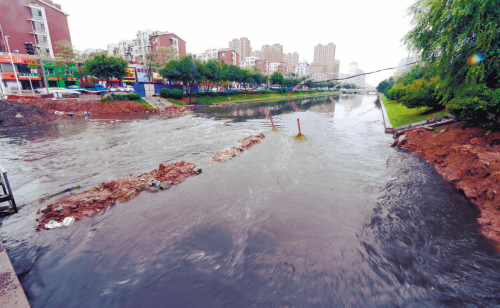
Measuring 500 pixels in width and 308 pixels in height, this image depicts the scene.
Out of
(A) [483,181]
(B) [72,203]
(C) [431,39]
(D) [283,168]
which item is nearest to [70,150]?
(B) [72,203]

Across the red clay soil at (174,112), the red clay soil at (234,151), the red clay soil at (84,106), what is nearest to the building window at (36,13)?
the red clay soil at (84,106)

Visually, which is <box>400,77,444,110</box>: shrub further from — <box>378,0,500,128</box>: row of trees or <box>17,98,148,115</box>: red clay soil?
<box>17,98,148,115</box>: red clay soil

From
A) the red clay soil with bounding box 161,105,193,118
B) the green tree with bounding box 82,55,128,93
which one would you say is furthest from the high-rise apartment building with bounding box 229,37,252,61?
the green tree with bounding box 82,55,128,93

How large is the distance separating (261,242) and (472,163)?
36.1 ft

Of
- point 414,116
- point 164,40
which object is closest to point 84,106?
point 414,116

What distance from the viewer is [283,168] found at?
12.7 meters

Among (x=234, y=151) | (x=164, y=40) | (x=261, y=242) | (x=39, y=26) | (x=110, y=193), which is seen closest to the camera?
(x=261, y=242)

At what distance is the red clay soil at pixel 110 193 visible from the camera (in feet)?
25.2

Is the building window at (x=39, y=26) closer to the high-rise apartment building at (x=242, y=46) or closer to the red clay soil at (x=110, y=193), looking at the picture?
the red clay soil at (x=110, y=193)

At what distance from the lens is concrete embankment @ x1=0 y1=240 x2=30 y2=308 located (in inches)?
150

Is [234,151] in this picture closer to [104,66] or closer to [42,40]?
[104,66]

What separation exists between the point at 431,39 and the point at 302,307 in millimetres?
18957

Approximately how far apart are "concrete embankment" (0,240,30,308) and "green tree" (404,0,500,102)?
20.2m

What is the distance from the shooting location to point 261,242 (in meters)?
6.85
